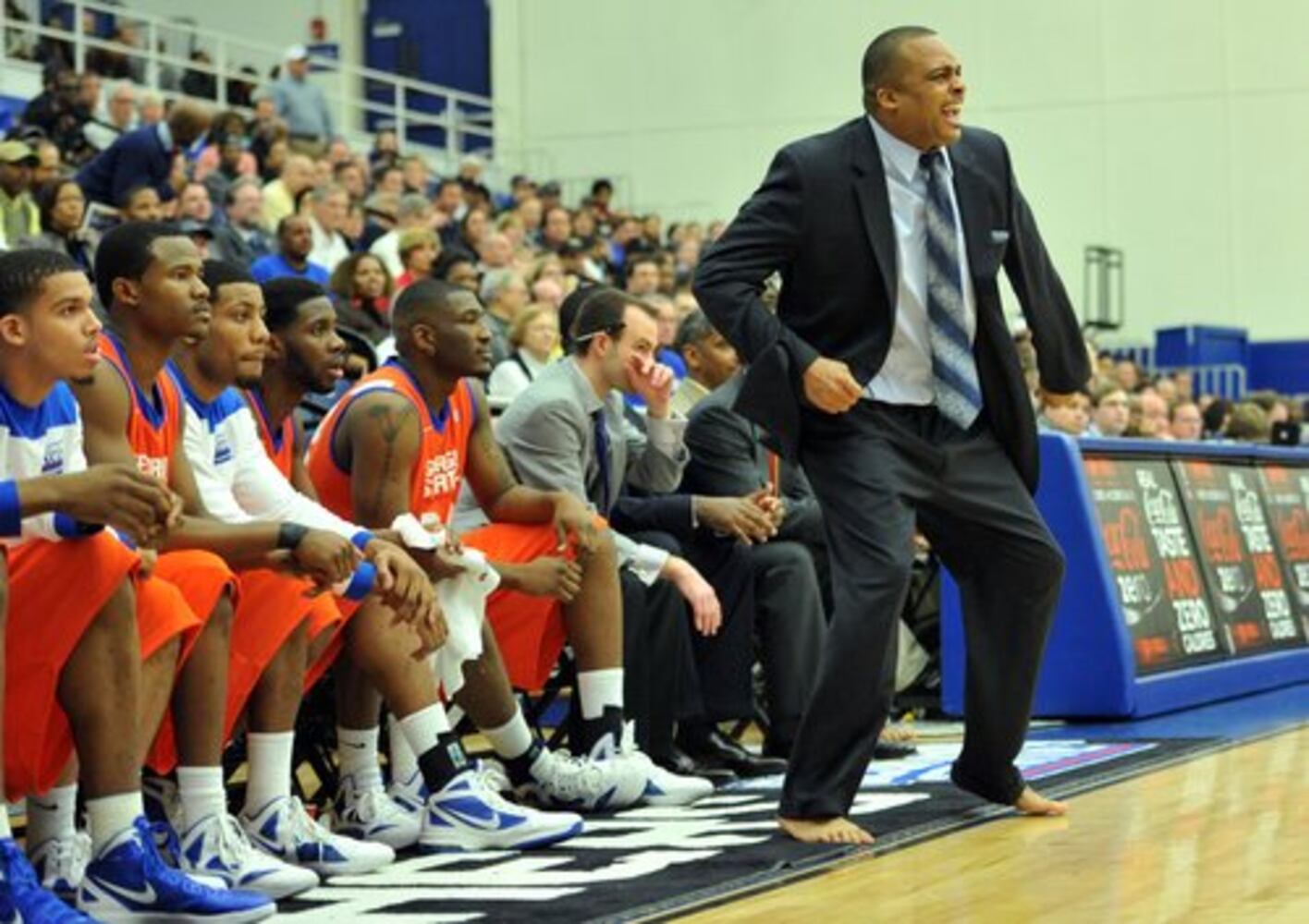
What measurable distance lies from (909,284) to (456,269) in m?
6.02

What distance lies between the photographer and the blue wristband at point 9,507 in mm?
4254

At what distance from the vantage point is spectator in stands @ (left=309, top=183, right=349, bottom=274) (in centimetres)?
1398

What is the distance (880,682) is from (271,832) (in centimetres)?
139

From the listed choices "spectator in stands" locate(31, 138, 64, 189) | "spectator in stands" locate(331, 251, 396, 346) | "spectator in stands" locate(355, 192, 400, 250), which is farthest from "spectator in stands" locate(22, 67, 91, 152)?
"spectator in stands" locate(331, 251, 396, 346)

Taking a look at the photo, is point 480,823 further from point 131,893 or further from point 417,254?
point 417,254

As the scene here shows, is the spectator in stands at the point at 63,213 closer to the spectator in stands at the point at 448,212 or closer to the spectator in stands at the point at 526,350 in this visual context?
the spectator in stands at the point at 526,350

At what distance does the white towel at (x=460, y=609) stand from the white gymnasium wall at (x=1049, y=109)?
18.8 metres

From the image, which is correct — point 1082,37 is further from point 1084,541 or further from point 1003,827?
point 1003,827

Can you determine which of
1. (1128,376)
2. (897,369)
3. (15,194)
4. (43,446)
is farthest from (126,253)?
(1128,376)

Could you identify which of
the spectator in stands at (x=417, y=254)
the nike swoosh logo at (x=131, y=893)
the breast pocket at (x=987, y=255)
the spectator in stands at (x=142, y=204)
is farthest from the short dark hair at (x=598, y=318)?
the spectator in stands at (x=417, y=254)

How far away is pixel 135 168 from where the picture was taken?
1388 cm

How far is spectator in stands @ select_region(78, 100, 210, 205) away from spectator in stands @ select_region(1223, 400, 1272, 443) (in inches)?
245

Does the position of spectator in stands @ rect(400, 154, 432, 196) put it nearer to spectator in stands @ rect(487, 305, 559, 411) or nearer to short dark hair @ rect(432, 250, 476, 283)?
short dark hair @ rect(432, 250, 476, 283)

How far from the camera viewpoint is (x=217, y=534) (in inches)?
201
